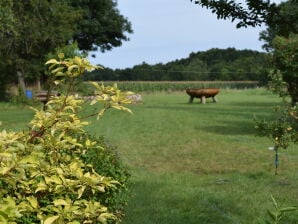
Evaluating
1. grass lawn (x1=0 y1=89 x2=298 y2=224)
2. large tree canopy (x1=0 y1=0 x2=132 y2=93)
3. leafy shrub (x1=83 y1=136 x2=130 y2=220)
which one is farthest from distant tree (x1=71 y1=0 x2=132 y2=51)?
leafy shrub (x1=83 y1=136 x2=130 y2=220)

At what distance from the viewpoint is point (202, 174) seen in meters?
8.86

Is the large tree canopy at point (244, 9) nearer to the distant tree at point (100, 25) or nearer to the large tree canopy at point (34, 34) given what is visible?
the large tree canopy at point (34, 34)

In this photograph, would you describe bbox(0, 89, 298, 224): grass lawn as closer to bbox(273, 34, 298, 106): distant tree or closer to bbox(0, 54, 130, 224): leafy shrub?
bbox(273, 34, 298, 106): distant tree

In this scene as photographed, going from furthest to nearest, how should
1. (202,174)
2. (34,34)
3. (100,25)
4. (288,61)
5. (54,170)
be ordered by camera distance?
(100,25) → (34,34) → (288,61) → (202,174) → (54,170)

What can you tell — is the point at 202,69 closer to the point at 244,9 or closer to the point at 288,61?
the point at 288,61

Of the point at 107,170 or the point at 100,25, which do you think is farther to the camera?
the point at 100,25

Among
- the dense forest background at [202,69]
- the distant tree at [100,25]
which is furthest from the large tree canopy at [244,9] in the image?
the dense forest background at [202,69]

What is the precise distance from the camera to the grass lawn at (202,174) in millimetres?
6270

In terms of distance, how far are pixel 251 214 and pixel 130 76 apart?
295ft

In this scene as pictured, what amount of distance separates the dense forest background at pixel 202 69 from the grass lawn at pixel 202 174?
73931mm

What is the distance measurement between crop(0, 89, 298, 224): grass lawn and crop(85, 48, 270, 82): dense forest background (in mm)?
73931

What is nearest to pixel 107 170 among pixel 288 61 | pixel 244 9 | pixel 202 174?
pixel 244 9

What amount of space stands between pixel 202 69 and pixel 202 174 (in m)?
97.9

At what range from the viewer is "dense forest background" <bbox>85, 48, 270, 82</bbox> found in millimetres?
93831
